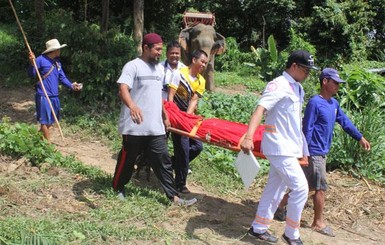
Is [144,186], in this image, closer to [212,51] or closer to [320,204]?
[320,204]

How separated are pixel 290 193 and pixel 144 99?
1689mm

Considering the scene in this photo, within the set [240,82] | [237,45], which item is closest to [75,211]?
[240,82]

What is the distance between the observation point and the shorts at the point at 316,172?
5.19 metres

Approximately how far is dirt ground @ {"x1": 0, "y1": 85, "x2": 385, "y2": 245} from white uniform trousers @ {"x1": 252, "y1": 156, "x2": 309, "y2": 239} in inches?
12.0

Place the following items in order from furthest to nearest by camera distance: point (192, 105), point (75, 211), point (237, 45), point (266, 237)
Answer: point (237, 45), point (192, 105), point (75, 211), point (266, 237)

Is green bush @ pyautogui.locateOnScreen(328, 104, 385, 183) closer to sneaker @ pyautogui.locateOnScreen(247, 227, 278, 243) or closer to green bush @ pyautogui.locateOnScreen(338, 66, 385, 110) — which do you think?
green bush @ pyautogui.locateOnScreen(338, 66, 385, 110)


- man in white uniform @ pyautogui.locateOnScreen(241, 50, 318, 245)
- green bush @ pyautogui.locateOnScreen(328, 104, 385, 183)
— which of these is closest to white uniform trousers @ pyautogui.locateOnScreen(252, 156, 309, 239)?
man in white uniform @ pyautogui.locateOnScreen(241, 50, 318, 245)

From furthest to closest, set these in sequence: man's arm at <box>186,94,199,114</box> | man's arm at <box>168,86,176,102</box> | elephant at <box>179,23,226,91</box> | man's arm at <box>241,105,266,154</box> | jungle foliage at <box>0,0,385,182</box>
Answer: elephant at <box>179,23,226,91</box>
jungle foliage at <box>0,0,385,182</box>
man's arm at <box>186,94,199,114</box>
man's arm at <box>168,86,176,102</box>
man's arm at <box>241,105,266,154</box>

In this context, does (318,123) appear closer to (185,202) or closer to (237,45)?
(185,202)

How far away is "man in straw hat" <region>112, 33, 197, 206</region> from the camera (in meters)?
5.12

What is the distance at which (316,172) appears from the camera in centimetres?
519

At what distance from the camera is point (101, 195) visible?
5.48 m

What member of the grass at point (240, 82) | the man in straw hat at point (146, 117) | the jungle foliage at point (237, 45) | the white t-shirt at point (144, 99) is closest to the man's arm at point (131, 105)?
the man in straw hat at point (146, 117)

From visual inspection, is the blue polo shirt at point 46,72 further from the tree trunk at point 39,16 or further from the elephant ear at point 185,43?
the tree trunk at point 39,16
